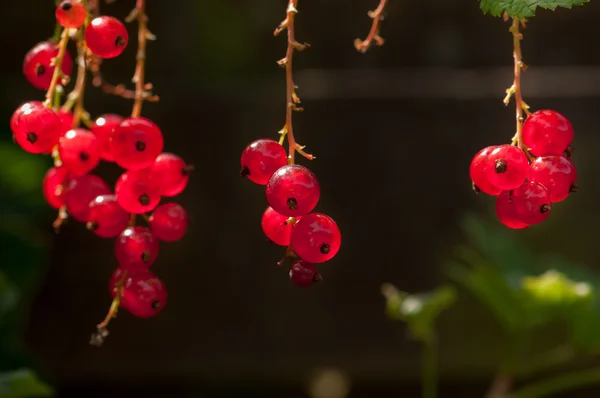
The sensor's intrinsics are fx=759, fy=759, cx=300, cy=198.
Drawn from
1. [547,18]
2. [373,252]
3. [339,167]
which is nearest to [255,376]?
[373,252]

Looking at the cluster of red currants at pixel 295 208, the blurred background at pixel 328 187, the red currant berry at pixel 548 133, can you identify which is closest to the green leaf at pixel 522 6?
the red currant berry at pixel 548 133

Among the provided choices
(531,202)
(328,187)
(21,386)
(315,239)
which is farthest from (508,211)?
(328,187)

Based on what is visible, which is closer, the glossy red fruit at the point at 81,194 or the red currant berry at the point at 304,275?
the red currant berry at the point at 304,275

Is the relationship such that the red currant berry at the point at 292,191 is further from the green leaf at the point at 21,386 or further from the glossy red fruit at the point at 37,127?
the green leaf at the point at 21,386

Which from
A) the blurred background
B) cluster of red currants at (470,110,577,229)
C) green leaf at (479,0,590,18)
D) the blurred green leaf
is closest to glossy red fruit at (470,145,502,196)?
cluster of red currants at (470,110,577,229)

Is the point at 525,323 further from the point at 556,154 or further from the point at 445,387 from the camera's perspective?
the point at 556,154

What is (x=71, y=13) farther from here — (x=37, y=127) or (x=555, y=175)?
(x=555, y=175)
